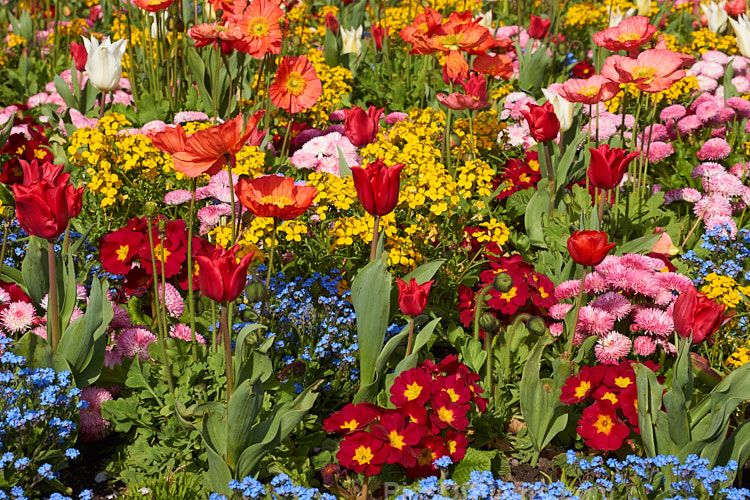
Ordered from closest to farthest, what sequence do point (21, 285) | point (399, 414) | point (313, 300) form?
point (399, 414) → point (21, 285) → point (313, 300)

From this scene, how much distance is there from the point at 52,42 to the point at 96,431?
412cm

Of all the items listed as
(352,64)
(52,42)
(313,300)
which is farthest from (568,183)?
(52,42)

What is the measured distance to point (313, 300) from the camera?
2.78 meters

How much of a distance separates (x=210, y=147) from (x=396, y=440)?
0.91m

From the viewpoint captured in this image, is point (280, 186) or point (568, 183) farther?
point (568, 183)

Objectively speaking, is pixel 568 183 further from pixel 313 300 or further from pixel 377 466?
pixel 377 466

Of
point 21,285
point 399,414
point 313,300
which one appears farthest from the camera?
point 313,300

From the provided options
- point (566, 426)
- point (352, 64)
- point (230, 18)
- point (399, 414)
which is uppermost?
point (230, 18)

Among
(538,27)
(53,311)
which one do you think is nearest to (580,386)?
(53,311)

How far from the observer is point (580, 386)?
2.27m

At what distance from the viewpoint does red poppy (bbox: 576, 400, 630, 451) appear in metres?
2.21

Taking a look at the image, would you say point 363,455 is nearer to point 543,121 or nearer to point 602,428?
point 602,428

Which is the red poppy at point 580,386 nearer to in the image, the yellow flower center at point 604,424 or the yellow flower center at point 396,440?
the yellow flower center at point 604,424

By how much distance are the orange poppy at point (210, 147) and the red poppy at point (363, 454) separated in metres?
0.81
